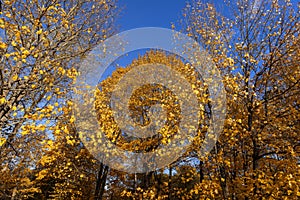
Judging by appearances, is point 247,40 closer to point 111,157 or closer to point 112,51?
point 112,51

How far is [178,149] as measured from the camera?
26.5 feet

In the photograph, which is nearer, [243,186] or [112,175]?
[243,186]

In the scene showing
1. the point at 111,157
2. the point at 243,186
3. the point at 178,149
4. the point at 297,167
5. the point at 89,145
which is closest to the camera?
the point at 297,167

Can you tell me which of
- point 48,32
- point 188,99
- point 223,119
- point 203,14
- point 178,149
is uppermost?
point 203,14

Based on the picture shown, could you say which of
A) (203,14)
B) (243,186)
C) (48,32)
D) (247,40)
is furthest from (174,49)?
(243,186)

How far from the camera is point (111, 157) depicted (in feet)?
38.6

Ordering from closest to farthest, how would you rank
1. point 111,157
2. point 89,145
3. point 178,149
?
point 178,149 < point 89,145 < point 111,157

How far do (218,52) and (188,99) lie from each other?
1.75m

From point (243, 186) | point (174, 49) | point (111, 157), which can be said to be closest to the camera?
point (243, 186)

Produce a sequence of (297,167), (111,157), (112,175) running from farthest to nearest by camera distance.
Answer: (112,175) < (111,157) < (297,167)

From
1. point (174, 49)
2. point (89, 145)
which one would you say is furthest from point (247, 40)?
point (89, 145)

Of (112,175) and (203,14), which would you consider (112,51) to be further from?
(112,175)

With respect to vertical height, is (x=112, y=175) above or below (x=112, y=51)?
below

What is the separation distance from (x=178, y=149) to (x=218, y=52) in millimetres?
3320
